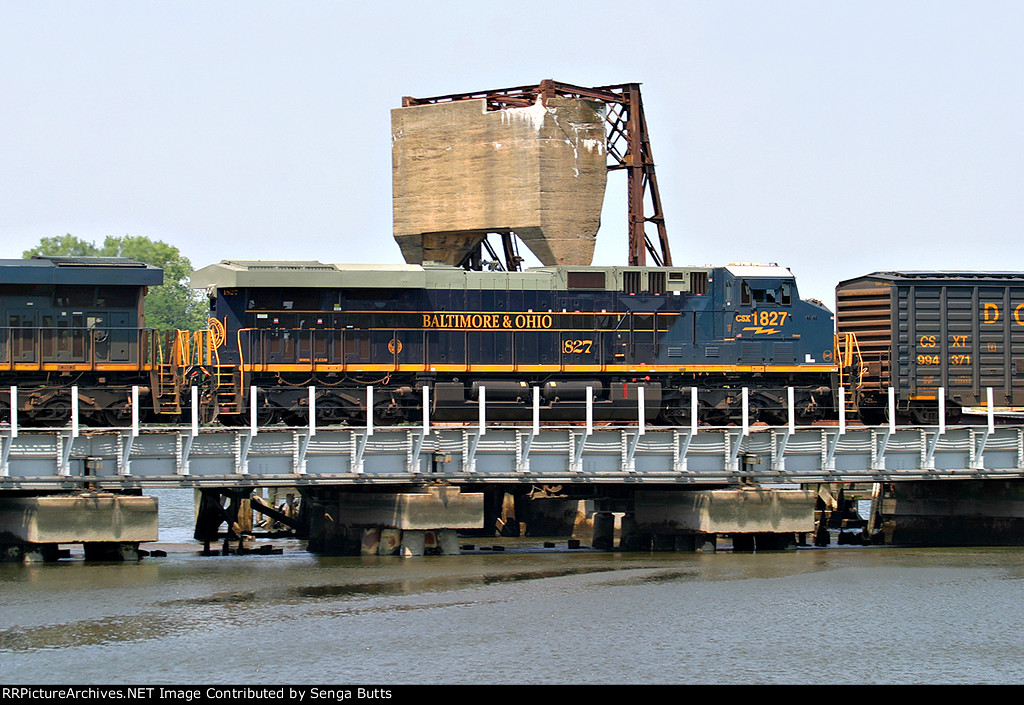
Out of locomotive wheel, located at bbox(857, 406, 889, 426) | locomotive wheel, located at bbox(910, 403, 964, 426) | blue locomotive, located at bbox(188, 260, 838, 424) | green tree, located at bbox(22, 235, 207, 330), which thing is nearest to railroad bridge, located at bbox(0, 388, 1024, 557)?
blue locomotive, located at bbox(188, 260, 838, 424)

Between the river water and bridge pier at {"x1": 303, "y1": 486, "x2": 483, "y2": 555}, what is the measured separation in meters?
0.43

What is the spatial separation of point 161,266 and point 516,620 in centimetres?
8443

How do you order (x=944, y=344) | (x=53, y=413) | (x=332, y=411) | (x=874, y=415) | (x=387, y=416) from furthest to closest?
(x=874, y=415) → (x=944, y=344) → (x=387, y=416) → (x=332, y=411) → (x=53, y=413)

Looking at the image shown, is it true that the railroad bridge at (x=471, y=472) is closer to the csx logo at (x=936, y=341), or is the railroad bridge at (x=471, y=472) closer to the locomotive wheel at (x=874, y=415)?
the locomotive wheel at (x=874, y=415)

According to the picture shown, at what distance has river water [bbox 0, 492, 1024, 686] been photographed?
57.9ft

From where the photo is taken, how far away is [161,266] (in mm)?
99688

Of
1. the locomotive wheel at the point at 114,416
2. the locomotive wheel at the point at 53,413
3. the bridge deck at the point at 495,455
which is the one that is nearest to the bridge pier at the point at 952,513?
the bridge deck at the point at 495,455

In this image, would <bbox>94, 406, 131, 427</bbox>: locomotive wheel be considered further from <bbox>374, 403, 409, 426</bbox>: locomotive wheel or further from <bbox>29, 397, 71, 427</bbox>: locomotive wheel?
<bbox>374, 403, 409, 426</bbox>: locomotive wheel

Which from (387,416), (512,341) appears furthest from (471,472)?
(512,341)

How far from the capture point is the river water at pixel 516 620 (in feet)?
57.9

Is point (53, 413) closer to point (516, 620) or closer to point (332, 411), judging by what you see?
point (332, 411)

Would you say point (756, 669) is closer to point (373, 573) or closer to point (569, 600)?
point (569, 600)

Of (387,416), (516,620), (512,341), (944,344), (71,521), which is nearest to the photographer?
(516,620)

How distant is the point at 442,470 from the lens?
83.9 feet
